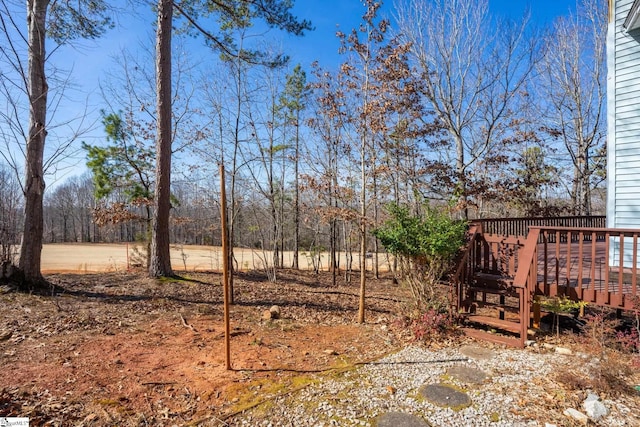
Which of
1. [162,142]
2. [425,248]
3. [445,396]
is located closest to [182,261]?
[162,142]

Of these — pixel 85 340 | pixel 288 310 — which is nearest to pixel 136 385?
pixel 85 340

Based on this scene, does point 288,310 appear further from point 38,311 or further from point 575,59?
point 575,59

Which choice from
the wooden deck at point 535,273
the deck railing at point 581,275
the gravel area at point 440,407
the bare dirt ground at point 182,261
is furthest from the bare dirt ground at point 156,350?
the bare dirt ground at point 182,261

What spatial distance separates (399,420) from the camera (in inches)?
92.0

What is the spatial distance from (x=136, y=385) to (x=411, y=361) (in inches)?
104

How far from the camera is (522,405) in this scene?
8.12ft

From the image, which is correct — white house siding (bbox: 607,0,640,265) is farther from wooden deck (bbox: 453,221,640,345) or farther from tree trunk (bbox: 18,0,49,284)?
tree trunk (bbox: 18,0,49,284)

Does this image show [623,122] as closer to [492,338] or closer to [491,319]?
[491,319]

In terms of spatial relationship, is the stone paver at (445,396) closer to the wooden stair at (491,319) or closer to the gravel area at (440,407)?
the gravel area at (440,407)

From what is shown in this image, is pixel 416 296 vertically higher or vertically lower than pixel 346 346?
higher

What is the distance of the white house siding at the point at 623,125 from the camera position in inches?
203

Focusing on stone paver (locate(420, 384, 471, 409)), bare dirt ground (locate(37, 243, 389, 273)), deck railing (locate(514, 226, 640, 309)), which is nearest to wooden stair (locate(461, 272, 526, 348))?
deck railing (locate(514, 226, 640, 309))

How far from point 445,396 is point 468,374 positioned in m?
0.53

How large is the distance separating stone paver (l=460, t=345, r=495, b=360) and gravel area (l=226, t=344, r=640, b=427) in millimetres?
42
